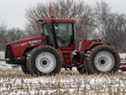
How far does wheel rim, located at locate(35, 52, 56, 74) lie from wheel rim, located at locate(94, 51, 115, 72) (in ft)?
5.59

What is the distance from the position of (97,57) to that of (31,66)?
104 inches

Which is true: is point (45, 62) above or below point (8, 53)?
below

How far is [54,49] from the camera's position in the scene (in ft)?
64.4

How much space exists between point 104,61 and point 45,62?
2371mm

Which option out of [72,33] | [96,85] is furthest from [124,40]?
[96,85]

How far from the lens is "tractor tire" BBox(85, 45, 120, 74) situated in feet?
64.8

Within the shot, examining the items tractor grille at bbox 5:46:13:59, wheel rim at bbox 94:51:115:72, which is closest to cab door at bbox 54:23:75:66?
wheel rim at bbox 94:51:115:72

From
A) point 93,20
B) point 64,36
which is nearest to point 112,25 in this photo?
point 93,20

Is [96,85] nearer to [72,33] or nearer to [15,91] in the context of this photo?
[15,91]

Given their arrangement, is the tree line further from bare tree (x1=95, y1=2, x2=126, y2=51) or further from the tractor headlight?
the tractor headlight

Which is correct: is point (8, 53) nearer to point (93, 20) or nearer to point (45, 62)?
point (45, 62)

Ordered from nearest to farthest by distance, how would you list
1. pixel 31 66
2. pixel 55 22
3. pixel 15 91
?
pixel 15 91, pixel 31 66, pixel 55 22

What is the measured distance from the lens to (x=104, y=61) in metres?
20.1

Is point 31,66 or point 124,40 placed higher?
point 31,66
